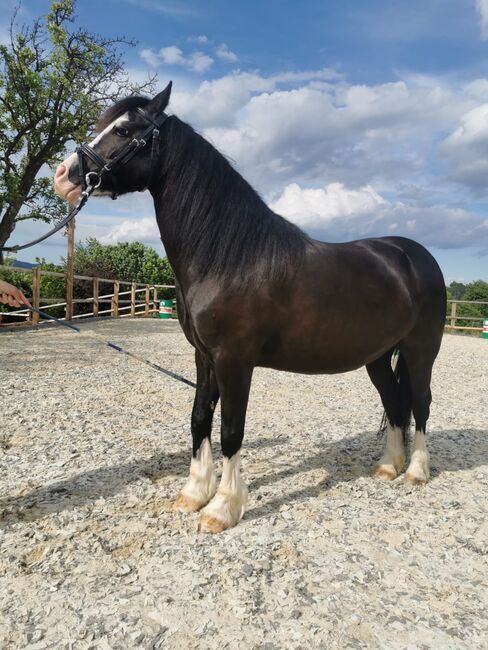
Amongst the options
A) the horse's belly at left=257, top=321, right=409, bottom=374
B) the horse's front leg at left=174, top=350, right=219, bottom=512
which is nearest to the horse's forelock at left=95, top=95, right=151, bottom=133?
the horse's front leg at left=174, top=350, right=219, bottom=512

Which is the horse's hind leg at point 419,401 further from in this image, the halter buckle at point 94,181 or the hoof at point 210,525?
the halter buckle at point 94,181

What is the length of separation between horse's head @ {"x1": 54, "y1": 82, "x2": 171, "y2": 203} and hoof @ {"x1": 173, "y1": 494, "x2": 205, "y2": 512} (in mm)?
1940

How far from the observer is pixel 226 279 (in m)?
2.58

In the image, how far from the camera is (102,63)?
11.8 meters

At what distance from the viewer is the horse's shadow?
2.83m

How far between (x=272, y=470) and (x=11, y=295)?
7.59 ft

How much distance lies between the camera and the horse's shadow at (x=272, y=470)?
9.30 ft

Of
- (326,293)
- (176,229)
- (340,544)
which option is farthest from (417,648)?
(176,229)

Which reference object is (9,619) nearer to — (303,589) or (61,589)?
(61,589)

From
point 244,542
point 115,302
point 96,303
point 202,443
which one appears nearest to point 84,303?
point 115,302

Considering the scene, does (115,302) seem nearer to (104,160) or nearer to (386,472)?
(386,472)

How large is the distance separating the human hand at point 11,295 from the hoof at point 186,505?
1.62 metres

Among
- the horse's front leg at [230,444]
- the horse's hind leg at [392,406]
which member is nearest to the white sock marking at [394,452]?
the horse's hind leg at [392,406]

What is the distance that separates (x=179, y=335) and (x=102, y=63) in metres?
7.61
